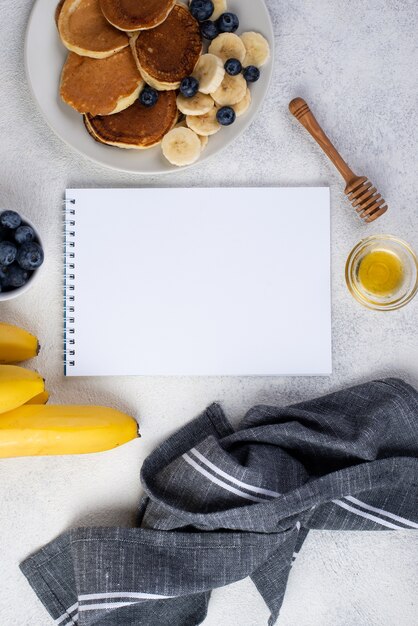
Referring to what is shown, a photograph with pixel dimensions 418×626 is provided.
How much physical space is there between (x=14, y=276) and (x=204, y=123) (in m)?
0.32

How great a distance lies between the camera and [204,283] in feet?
2.78

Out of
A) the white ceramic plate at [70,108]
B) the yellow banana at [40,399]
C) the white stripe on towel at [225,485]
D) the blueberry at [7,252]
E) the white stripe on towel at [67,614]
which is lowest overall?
the white stripe on towel at [67,614]

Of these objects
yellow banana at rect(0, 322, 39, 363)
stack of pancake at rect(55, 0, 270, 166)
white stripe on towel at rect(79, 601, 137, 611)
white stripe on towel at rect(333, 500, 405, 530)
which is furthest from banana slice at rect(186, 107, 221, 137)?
white stripe on towel at rect(79, 601, 137, 611)

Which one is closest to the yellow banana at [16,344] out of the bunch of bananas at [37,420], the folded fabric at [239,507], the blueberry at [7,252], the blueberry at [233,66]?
the bunch of bananas at [37,420]

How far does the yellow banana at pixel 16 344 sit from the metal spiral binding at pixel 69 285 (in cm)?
4

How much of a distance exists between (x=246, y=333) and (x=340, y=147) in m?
0.30

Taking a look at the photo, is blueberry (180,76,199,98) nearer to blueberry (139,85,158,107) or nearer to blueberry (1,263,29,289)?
blueberry (139,85,158,107)

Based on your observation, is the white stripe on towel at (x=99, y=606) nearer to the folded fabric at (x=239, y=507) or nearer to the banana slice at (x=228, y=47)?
the folded fabric at (x=239, y=507)

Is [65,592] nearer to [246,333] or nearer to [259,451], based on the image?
[259,451]

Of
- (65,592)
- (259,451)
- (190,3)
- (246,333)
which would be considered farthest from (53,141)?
(65,592)

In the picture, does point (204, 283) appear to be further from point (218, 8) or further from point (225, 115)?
point (218, 8)

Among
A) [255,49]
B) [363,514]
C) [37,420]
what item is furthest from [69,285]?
[363,514]

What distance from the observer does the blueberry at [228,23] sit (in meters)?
0.78

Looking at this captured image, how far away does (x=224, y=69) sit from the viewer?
77 cm
